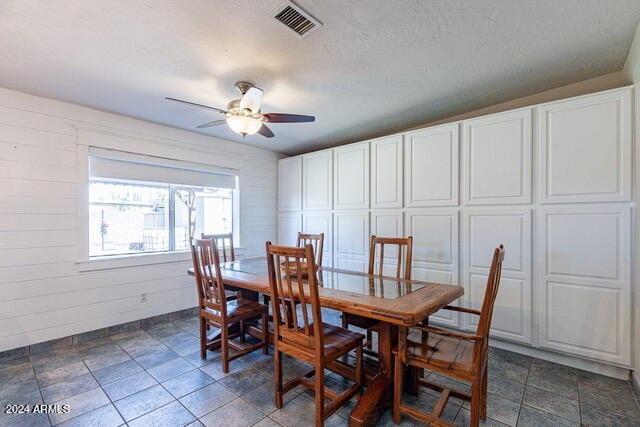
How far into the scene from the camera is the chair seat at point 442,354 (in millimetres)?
1535

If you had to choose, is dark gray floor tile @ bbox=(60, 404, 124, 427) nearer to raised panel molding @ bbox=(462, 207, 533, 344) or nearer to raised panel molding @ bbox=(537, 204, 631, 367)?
raised panel molding @ bbox=(462, 207, 533, 344)

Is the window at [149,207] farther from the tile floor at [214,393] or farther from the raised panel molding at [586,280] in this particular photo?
the raised panel molding at [586,280]

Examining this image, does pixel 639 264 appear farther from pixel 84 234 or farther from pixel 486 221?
pixel 84 234

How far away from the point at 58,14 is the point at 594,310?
13.9 feet

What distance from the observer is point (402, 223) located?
132 inches

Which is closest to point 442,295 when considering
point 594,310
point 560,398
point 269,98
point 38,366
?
point 560,398

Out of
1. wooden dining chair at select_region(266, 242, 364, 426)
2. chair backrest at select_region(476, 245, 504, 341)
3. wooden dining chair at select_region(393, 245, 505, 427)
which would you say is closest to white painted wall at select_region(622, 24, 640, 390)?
wooden dining chair at select_region(393, 245, 505, 427)

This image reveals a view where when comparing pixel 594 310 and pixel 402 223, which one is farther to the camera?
pixel 402 223

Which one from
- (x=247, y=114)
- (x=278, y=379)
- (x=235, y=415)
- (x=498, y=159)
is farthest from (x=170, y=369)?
(x=498, y=159)

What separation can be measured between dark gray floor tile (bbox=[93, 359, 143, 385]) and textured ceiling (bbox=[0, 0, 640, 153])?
2465 mm

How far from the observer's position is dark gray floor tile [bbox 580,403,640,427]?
175cm

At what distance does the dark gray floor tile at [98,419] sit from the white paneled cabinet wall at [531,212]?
112 inches

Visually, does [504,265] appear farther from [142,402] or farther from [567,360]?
[142,402]

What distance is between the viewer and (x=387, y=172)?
3.47 metres
